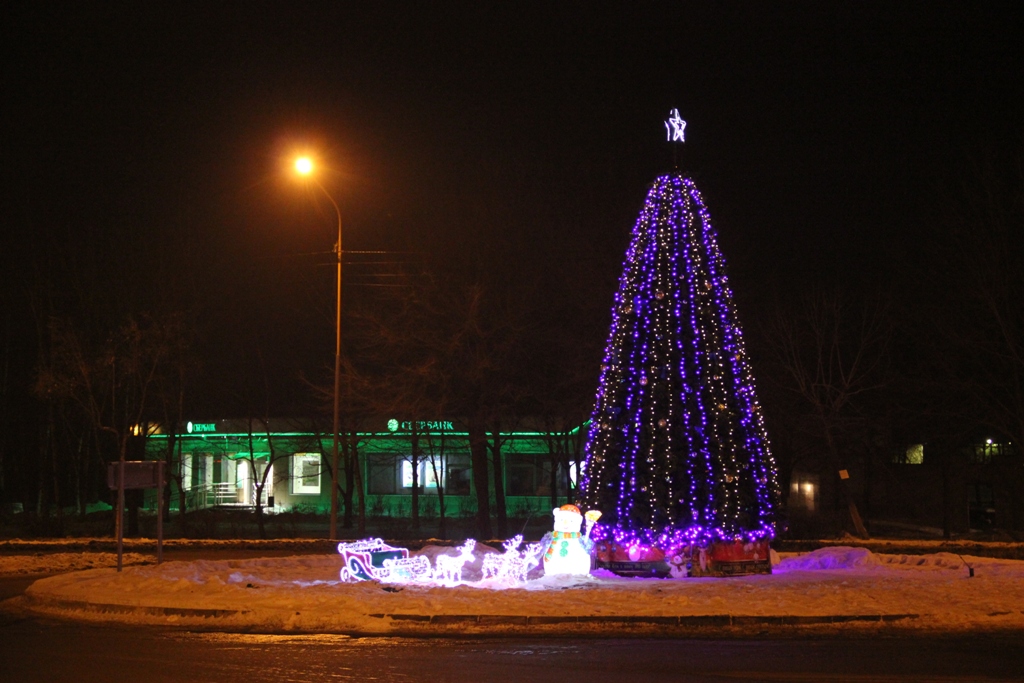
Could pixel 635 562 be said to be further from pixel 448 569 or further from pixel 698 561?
pixel 448 569

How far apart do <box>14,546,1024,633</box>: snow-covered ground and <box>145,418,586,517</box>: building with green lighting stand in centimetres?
2711

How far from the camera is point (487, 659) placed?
34.8ft

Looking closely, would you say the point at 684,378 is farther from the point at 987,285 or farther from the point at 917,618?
the point at 987,285

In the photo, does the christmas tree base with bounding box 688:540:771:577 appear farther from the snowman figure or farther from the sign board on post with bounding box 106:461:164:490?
the sign board on post with bounding box 106:461:164:490

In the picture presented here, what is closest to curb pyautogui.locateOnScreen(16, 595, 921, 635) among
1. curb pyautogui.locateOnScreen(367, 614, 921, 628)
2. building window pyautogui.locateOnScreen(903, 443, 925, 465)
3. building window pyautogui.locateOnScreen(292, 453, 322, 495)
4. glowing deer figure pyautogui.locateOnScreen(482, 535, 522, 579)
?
curb pyautogui.locateOnScreen(367, 614, 921, 628)

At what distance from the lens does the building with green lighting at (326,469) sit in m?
46.0

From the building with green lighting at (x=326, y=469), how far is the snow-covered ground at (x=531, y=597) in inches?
1067

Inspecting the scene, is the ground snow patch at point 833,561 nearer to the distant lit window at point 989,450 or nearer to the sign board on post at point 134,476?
the sign board on post at point 134,476

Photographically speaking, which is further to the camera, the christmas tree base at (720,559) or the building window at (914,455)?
the building window at (914,455)

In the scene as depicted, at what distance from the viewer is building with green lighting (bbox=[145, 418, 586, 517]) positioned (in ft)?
151

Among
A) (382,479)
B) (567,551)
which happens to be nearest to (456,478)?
(382,479)

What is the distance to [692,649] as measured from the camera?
11.3 metres

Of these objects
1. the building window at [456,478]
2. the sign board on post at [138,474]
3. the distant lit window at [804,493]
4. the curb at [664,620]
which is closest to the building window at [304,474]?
the building window at [456,478]

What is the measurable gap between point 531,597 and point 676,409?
4809 mm
